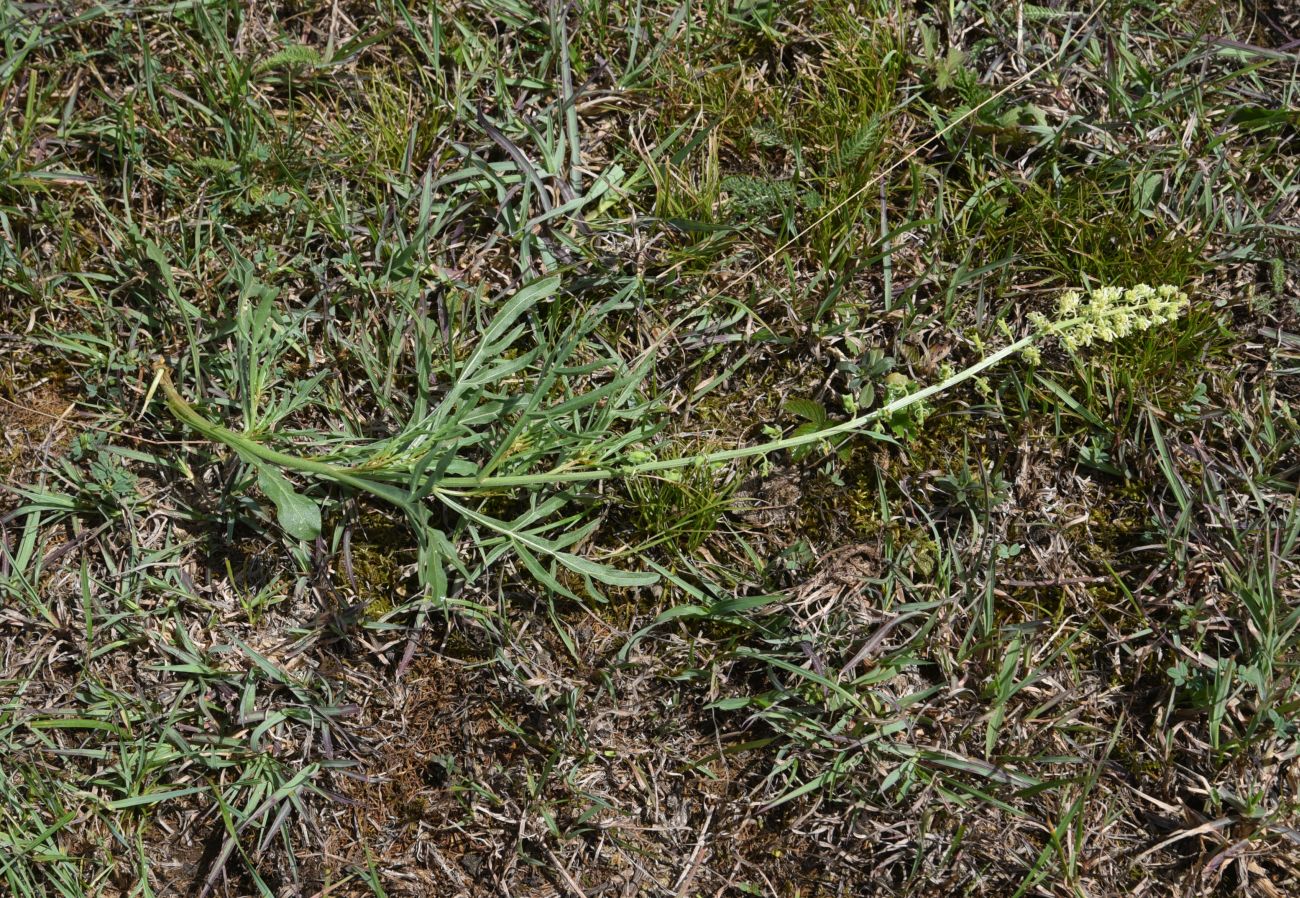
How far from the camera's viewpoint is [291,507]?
249 centimetres

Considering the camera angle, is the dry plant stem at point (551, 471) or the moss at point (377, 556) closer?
the dry plant stem at point (551, 471)

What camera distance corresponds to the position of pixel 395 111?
2990mm

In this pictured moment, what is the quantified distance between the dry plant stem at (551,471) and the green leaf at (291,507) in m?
0.04

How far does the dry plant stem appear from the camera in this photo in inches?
96.3

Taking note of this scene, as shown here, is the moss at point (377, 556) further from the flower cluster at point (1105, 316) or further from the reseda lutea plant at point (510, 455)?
the flower cluster at point (1105, 316)

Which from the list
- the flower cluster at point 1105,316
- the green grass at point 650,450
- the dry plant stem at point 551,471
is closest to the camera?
the dry plant stem at point 551,471

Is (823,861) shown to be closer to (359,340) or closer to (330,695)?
(330,695)

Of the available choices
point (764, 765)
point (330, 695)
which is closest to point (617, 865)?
point (764, 765)

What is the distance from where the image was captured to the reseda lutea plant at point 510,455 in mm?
2471

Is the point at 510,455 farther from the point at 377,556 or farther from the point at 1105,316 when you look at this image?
the point at 1105,316

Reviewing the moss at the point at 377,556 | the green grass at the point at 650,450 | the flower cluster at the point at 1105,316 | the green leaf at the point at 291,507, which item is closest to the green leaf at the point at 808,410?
the green grass at the point at 650,450

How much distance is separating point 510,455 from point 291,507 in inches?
21.3

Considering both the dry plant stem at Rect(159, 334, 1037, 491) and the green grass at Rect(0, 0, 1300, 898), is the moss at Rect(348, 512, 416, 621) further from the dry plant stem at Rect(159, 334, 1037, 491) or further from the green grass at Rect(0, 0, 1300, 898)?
the dry plant stem at Rect(159, 334, 1037, 491)

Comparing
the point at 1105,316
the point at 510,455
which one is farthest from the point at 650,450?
the point at 1105,316
